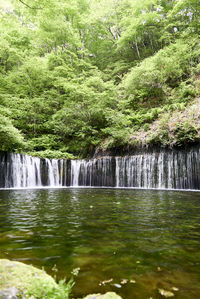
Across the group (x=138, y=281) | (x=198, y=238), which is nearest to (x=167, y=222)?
(x=198, y=238)

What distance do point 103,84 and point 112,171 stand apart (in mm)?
8527

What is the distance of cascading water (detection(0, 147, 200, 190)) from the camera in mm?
11992

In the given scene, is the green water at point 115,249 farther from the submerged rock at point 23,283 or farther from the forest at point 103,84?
the forest at point 103,84

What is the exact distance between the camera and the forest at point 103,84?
1472cm

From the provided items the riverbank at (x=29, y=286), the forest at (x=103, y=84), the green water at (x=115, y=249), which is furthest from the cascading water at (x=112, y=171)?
the riverbank at (x=29, y=286)

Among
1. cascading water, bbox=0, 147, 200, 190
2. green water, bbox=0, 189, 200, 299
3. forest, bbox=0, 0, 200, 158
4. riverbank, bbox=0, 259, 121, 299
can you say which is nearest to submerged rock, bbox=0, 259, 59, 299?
riverbank, bbox=0, 259, 121, 299

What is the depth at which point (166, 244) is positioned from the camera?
8.13 feet

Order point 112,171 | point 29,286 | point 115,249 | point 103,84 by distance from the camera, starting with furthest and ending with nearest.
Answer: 1. point 103,84
2. point 112,171
3. point 115,249
4. point 29,286

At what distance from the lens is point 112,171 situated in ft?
49.3

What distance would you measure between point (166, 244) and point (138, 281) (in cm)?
100

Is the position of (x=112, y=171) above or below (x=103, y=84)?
below

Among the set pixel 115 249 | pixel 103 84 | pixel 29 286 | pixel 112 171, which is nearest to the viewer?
pixel 29 286

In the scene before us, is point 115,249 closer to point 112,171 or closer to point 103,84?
point 112,171

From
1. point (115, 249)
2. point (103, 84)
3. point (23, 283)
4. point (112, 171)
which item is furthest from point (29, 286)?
point (103, 84)
